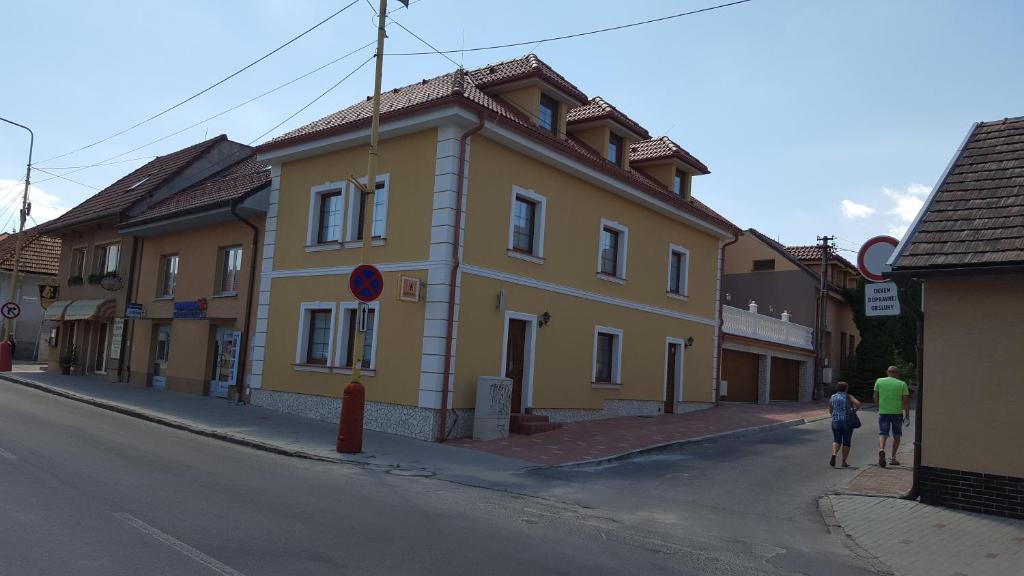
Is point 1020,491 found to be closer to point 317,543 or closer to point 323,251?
point 317,543

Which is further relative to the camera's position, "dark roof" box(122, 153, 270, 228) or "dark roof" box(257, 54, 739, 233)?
"dark roof" box(122, 153, 270, 228)

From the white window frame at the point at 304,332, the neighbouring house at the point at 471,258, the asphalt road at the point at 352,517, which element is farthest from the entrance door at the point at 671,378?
the white window frame at the point at 304,332

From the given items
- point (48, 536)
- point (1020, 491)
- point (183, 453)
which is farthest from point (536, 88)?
point (48, 536)

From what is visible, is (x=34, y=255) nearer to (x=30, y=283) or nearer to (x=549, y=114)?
(x=30, y=283)

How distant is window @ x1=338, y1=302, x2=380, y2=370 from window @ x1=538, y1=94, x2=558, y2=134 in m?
6.49

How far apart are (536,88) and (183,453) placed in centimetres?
1139

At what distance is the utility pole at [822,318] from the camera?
32.7 metres

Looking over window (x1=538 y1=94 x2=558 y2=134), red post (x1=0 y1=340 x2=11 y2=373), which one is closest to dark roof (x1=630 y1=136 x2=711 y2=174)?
window (x1=538 y1=94 x2=558 y2=134)

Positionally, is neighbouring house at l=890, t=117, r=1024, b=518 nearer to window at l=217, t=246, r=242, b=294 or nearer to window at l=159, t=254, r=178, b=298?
window at l=217, t=246, r=242, b=294

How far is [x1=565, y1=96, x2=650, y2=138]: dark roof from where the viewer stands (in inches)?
783

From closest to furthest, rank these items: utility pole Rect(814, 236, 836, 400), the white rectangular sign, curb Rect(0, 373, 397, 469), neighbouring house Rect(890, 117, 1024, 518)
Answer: neighbouring house Rect(890, 117, 1024, 518), the white rectangular sign, curb Rect(0, 373, 397, 469), utility pole Rect(814, 236, 836, 400)

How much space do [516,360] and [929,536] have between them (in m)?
9.62

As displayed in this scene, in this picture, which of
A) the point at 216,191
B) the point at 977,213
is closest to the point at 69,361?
the point at 216,191

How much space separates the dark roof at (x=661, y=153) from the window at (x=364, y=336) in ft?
34.9
